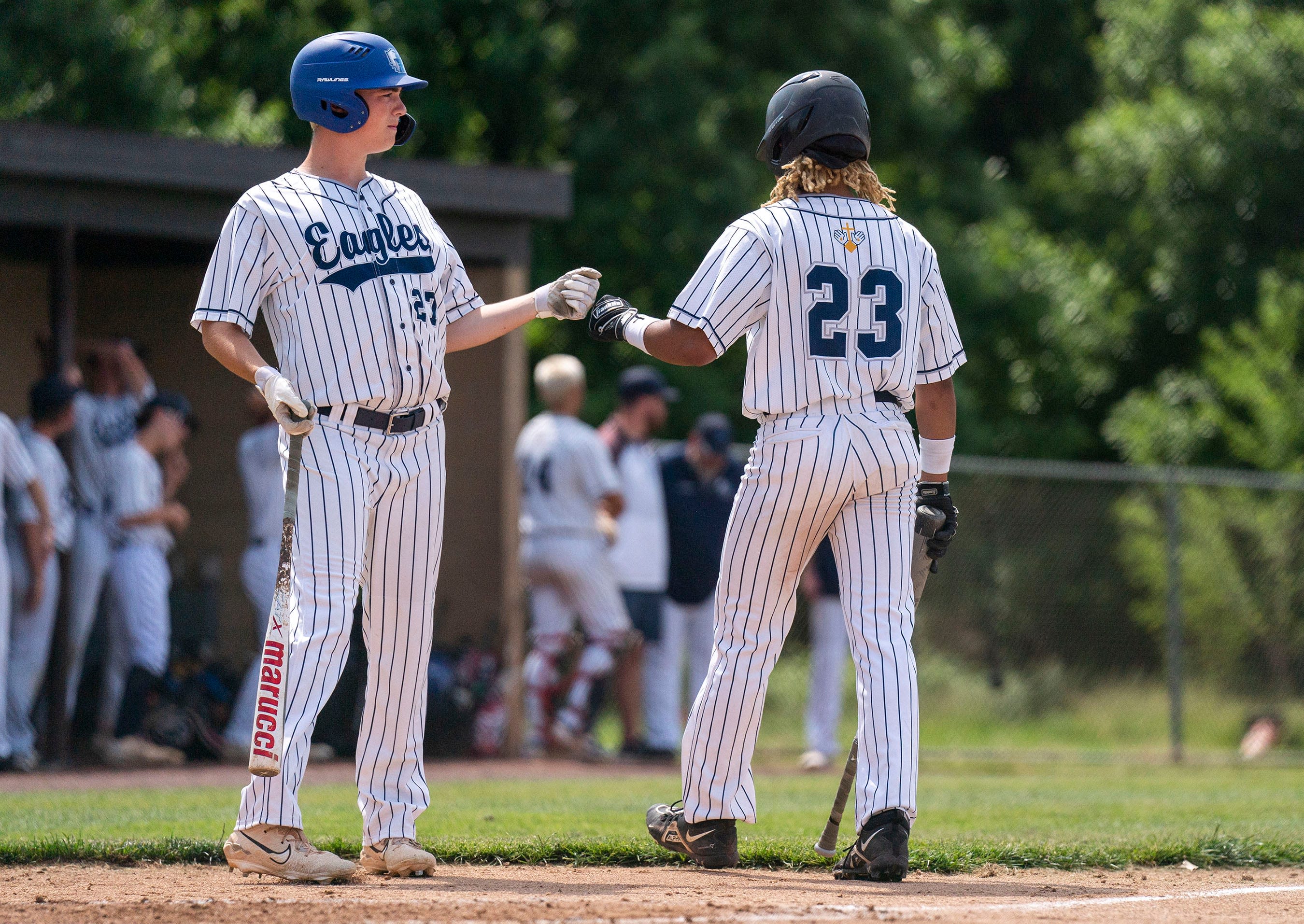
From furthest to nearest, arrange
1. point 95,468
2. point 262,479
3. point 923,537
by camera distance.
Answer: point 262,479 → point 95,468 → point 923,537

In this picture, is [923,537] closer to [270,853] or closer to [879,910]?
[879,910]

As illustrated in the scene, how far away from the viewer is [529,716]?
10766 mm

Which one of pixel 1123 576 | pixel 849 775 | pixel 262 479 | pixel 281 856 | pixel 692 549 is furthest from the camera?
pixel 1123 576

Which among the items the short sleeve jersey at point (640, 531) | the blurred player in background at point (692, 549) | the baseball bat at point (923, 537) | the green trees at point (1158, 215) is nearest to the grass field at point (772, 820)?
the baseball bat at point (923, 537)

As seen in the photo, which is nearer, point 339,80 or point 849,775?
point 339,80

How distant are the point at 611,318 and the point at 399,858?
1.62 meters

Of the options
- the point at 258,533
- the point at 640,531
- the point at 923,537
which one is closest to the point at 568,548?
the point at 640,531

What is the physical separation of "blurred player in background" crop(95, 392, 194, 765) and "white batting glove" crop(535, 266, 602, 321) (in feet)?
16.6

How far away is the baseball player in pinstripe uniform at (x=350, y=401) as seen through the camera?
4.59m

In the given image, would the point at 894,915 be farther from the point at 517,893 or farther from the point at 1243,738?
the point at 1243,738

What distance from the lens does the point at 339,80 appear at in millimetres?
4793

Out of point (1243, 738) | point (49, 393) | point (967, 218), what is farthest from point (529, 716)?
point (967, 218)

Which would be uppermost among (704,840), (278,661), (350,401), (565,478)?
(565,478)

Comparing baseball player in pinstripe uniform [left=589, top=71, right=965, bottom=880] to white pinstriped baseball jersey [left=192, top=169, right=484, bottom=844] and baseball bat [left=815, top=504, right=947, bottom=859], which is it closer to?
baseball bat [left=815, top=504, right=947, bottom=859]
